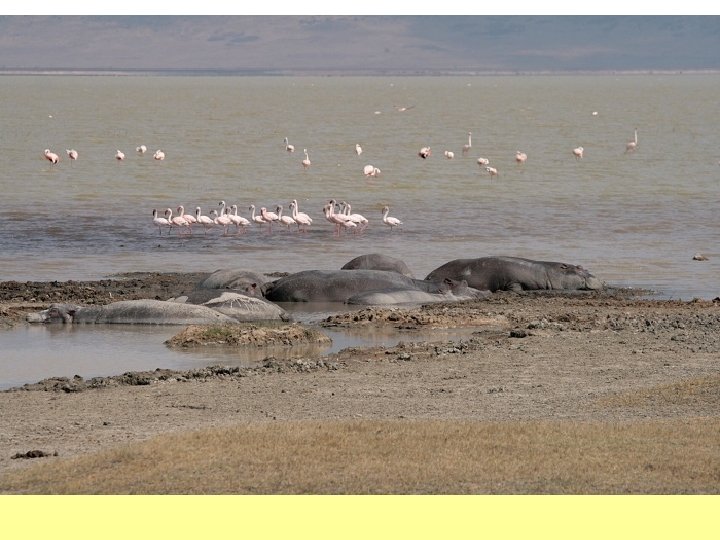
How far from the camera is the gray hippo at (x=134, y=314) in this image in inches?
714

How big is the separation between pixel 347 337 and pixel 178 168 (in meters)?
40.1

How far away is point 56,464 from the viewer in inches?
377

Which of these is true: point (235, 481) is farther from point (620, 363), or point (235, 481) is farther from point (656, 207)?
point (656, 207)

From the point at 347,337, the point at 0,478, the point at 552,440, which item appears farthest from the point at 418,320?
the point at 0,478

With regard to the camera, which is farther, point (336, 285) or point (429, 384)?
point (336, 285)

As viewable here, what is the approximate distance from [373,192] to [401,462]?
37407mm

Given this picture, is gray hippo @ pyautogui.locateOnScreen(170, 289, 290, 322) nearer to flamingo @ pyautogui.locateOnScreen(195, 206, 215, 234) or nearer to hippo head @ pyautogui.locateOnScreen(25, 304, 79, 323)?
hippo head @ pyautogui.locateOnScreen(25, 304, 79, 323)

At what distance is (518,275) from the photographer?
22.5 meters

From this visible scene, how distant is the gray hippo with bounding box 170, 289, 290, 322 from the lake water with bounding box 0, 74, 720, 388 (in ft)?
17.8

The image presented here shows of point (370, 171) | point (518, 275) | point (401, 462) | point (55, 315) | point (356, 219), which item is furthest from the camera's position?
point (370, 171)

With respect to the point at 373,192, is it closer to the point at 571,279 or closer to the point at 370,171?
the point at 370,171

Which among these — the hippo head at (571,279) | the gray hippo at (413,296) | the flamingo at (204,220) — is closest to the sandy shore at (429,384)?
the gray hippo at (413,296)

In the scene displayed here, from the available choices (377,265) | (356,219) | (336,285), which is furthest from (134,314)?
(356,219)

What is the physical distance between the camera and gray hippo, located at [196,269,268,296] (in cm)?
2081
